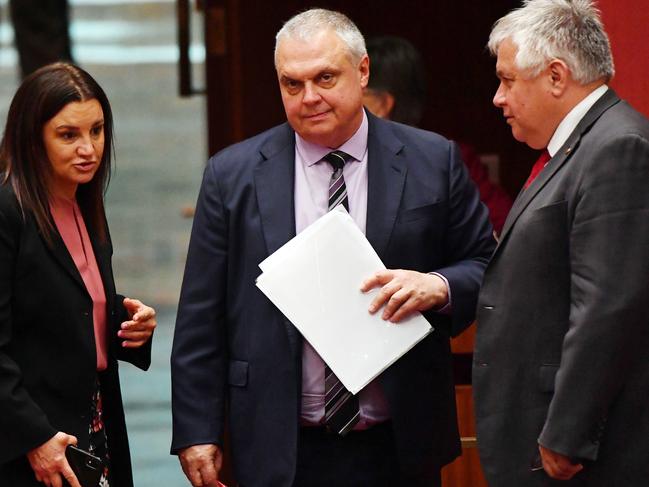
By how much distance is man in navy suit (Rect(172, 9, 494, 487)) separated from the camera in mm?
3555

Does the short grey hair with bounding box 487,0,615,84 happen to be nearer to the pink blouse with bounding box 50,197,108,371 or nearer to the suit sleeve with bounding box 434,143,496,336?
the suit sleeve with bounding box 434,143,496,336

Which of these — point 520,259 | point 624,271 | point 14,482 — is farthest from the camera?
point 14,482

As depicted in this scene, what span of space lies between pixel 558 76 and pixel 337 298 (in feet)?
2.69

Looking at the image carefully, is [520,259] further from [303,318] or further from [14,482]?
[14,482]

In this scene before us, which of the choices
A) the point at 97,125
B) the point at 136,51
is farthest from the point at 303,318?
the point at 136,51

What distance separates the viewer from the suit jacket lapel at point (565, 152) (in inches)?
126

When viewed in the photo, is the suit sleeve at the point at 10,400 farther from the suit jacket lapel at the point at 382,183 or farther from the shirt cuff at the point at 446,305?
the shirt cuff at the point at 446,305

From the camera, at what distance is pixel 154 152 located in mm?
18562

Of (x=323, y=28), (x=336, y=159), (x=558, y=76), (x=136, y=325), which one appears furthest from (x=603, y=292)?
(x=136, y=325)

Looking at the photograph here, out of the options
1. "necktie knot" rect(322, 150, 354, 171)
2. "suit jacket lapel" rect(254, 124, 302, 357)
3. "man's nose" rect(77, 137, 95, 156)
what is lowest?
"suit jacket lapel" rect(254, 124, 302, 357)

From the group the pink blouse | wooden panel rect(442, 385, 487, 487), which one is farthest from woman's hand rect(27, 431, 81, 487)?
wooden panel rect(442, 385, 487, 487)

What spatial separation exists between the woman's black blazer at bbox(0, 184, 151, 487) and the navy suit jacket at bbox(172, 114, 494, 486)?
0.93 feet

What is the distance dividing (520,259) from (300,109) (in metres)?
0.74

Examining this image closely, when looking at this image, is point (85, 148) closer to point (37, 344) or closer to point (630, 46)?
point (37, 344)
